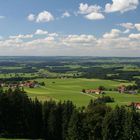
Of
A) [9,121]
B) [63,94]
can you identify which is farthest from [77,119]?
[63,94]

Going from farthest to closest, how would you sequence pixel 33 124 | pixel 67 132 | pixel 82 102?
pixel 82 102, pixel 33 124, pixel 67 132

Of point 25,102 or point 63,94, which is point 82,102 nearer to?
point 63,94

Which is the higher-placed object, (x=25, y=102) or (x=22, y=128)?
(x=25, y=102)

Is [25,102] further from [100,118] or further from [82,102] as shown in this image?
[82,102]

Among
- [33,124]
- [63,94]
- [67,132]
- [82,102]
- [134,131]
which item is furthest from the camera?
[63,94]

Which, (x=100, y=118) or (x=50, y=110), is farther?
(x=50, y=110)

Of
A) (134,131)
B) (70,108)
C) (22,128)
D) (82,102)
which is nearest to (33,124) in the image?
(22,128)
